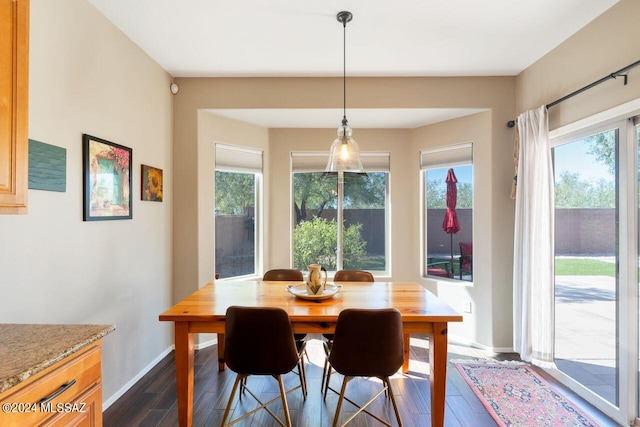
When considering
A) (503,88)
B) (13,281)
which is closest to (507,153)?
(503,88)

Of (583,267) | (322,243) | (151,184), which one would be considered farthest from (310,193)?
(583,267)

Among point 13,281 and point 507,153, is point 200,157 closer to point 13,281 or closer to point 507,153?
point 13,281

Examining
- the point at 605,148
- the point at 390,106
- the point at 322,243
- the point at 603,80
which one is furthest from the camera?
the point at 322,243

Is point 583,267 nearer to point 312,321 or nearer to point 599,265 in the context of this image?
point 599,265

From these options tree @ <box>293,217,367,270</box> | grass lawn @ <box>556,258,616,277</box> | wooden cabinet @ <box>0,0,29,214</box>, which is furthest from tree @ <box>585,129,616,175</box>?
wooden cabinet @ <box>0,0,29,214</box>

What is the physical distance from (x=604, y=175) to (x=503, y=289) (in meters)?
1.41

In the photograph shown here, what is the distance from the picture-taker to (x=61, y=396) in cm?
107

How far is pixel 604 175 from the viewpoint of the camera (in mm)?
2203

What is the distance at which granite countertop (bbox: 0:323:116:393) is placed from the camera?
2.99ft

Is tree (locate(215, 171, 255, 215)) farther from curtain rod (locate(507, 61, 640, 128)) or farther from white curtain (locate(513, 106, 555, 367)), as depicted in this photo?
curtain rod (locate(507, 61, 640, 128))

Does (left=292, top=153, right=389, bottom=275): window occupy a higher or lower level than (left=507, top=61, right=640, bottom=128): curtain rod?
lower

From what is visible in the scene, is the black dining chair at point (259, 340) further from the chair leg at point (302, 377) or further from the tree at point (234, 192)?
the tree at point (234, 192)

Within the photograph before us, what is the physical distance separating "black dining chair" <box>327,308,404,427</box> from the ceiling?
6.75 feet

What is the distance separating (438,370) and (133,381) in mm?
2392
